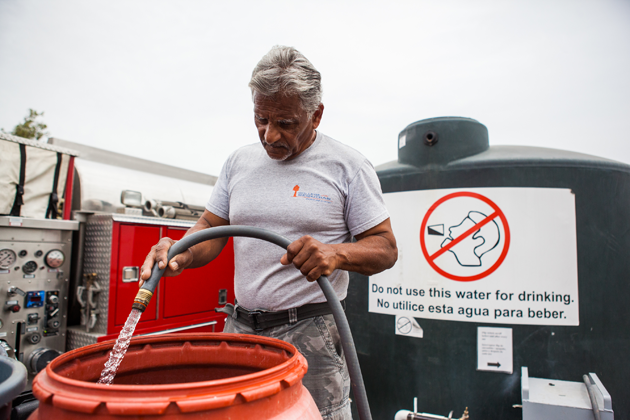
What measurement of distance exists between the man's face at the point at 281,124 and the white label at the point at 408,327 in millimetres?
1448

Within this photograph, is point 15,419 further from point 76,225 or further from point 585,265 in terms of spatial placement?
point 76,225

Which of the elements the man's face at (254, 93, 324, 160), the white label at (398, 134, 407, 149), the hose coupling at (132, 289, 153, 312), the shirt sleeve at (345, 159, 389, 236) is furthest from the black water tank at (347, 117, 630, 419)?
the hose coupling at (132, 289, 153, 312)

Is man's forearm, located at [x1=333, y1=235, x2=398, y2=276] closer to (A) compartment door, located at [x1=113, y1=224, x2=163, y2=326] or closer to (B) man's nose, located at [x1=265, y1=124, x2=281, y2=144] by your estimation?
(B) man's nose, located at [x1=265, y1=124, x2=281, y2=144]

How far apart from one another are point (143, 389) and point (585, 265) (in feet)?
7.61

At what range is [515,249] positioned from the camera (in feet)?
7.06

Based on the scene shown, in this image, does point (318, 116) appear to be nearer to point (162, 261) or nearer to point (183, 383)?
point (162, 261)

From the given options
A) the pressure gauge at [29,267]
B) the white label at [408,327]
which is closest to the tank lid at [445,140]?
the white label at [408,327]

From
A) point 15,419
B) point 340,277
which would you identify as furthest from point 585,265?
point 15,419

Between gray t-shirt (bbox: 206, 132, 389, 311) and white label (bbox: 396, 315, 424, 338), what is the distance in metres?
1.09

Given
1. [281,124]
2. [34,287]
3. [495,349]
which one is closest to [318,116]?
[281,124]

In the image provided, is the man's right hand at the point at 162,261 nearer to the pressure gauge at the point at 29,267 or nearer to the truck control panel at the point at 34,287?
the truck control panel at the point at 34,287

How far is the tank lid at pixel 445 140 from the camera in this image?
243cm

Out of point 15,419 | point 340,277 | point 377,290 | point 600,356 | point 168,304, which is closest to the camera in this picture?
point 15,419

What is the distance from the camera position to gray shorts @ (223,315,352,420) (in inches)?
49.8
